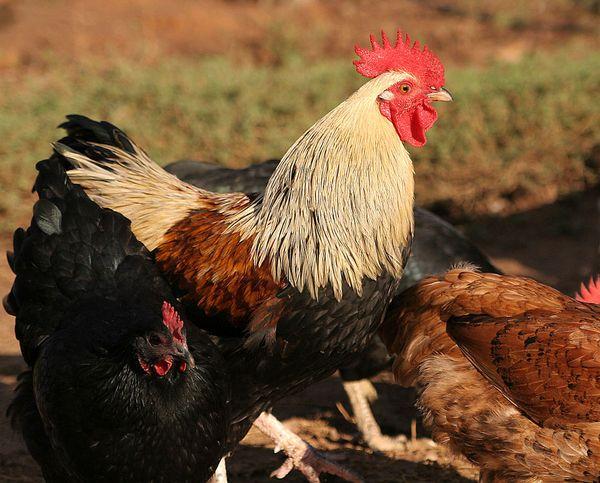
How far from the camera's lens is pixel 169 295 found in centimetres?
380

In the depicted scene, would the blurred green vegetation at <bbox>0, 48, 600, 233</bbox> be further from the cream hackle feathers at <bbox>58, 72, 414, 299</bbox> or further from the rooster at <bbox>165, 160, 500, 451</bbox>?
the cream hackle feathers at <bbox>58, 72, 414, 299</bbox>

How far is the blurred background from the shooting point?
708 cm

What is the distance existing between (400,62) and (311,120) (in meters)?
5.14

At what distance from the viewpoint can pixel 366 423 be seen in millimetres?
4910

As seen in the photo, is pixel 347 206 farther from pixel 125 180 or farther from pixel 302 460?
pixel 302 460

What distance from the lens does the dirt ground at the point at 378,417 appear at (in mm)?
4598

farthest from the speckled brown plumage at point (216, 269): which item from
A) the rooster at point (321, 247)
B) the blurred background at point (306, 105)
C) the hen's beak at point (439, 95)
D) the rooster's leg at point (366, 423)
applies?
the rooster's leg at point (366, 423)

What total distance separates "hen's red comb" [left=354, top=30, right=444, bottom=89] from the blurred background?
7.22 feet

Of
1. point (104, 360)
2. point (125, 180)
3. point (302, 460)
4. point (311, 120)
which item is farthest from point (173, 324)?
point (311, 120)

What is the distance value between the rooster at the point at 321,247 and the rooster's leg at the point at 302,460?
52 centimetres

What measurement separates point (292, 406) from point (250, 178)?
1.50 metres

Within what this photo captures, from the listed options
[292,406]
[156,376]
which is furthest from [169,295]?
[292,406]

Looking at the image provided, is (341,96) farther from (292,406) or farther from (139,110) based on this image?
(292,406)

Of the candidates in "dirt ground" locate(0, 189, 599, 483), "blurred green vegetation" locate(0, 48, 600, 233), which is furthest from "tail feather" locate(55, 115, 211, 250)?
"blurred green vegetation" locate(0, 48, 600, 233)
